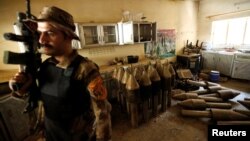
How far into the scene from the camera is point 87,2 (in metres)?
3.37

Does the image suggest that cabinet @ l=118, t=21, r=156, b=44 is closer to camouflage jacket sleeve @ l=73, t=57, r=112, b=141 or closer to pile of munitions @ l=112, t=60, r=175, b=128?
pile of munitions @ l=112, t=60, r=175, b=128

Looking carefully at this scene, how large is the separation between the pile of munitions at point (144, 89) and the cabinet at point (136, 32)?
1.20 meters

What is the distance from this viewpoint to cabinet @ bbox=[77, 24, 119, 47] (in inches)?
122

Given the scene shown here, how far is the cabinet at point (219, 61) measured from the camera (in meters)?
4.56

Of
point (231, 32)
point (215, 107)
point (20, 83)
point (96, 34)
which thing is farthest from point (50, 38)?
point (231, 32)

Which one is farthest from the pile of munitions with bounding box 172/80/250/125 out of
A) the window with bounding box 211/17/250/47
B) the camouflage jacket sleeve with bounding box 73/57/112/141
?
the window with bounding box 211/17/250/47

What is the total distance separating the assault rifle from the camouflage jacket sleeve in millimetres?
444

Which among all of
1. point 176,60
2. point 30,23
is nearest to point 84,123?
point 30,23

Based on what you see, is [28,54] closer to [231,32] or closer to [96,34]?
[96,34]

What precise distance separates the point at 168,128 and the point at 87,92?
197 cm

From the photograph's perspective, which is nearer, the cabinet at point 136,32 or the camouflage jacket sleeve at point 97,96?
the camouflage jacket sleeve at point 97,96

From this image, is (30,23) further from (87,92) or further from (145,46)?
(145,46)

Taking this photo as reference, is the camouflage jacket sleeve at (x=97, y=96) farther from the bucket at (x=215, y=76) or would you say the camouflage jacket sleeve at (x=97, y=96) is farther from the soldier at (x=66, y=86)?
the bucket at (x=215, y=76)

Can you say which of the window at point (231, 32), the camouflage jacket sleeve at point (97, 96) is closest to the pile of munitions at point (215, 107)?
the camouflage jacket sleeve at point (97, 96)
